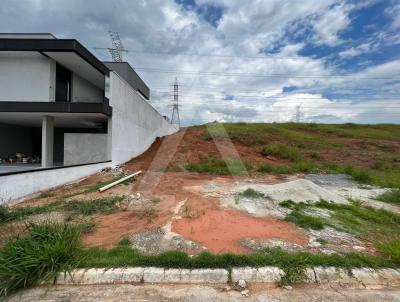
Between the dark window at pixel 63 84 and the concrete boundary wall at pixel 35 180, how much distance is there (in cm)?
550

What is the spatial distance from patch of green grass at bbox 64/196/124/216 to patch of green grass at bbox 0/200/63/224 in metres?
0.33

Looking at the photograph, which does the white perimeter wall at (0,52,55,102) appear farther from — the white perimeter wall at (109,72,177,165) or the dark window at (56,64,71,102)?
the white perimeter wall at (109,72,177,165)

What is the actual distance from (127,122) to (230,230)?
32.4 ft

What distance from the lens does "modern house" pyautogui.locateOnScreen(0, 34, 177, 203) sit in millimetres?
9672

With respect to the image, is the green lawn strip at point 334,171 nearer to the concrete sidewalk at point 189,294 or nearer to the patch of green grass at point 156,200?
the patch of green grass at point 156,200

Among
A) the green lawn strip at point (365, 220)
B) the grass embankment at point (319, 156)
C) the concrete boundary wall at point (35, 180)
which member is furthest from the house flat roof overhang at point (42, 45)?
the green lawn strip at point (365, 220)

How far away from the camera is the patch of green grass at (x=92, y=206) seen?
502 cm

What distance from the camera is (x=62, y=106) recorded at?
388 inches

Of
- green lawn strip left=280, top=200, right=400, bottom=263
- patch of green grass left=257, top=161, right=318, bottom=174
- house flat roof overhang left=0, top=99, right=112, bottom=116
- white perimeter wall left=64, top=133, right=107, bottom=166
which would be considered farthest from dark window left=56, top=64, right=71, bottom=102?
green lawn strip left=280, top=200, right=400, bottom=263

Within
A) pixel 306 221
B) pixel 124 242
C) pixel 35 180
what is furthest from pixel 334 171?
pixel 35 180

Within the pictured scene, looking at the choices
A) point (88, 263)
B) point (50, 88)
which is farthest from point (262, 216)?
point (50, 88)

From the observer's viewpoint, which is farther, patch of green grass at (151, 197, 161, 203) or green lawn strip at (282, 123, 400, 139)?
green lawn strip at (282, 123, 400, 139)

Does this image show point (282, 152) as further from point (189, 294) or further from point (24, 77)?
point (24, 77)

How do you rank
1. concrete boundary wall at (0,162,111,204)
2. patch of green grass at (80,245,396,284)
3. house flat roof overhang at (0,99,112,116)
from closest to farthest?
patch of green grass at (80,245,396,284)
concrete boundary wall at (0,162,111,204)
house flat roof overhang at (0,99,112,116)
